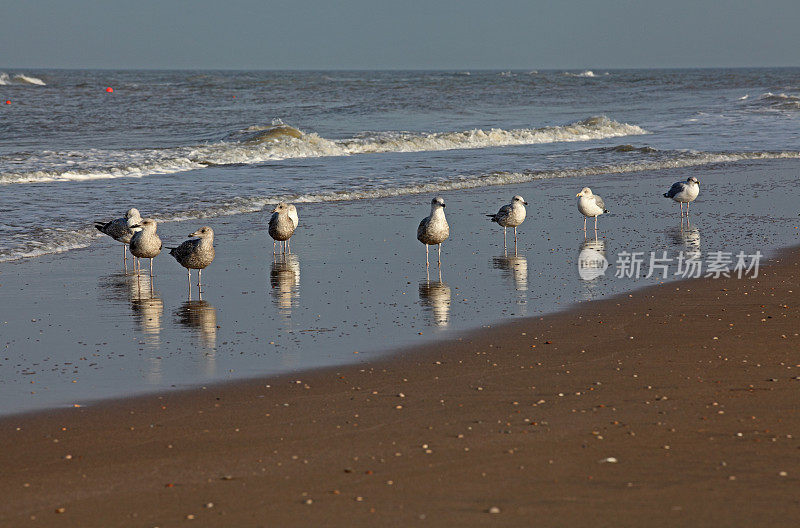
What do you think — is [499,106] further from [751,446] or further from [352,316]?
[751,446]

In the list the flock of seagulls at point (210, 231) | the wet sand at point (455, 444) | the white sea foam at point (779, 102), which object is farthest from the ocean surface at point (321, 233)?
the white sea foam at point (779, 102)

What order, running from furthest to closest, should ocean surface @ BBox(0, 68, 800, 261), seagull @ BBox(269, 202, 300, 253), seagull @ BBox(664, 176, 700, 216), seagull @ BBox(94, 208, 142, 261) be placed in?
1. ocean surface @ BBox(0, 68, 800, 261)
2. seagull @ BBox(664, 176, 700, 216)
3. seagull @ BBox(269, 202, 300, 253)
4. seagull @ BBox(94, 208, 142, 261)

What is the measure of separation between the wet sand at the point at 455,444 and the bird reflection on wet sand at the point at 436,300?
0.97 meters

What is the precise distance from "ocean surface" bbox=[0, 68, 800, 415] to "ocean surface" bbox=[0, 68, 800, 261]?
0.35 ft

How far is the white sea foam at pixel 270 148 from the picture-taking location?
2005 centimetres

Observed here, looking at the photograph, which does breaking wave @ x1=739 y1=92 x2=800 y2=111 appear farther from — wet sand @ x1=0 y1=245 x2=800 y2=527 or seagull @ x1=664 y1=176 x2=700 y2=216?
wet sand @ x1=0 y1=245 x2=800 y2=527

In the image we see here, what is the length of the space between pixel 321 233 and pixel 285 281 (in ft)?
10.6

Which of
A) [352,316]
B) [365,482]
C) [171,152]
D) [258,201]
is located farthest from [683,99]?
[365,482]

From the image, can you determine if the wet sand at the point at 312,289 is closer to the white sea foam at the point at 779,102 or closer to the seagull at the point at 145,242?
the seagull at the point at 145,242

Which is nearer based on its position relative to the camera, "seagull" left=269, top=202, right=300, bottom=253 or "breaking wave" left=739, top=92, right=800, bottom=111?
"seagull" left=269, top=202, right=300, bottom=253

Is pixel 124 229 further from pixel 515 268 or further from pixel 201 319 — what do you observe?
pixel 515 268

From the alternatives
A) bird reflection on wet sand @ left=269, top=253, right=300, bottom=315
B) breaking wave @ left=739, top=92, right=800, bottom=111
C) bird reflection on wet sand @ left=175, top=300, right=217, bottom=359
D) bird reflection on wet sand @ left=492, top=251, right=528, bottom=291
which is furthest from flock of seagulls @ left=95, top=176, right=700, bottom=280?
breaking wave @ left=739, top=92, right=800, bottom=111

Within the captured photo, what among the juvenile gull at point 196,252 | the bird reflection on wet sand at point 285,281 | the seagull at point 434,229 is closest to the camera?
the bird reflection on wet sand at point 285,281

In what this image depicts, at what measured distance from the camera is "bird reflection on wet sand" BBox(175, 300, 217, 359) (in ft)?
25.2
